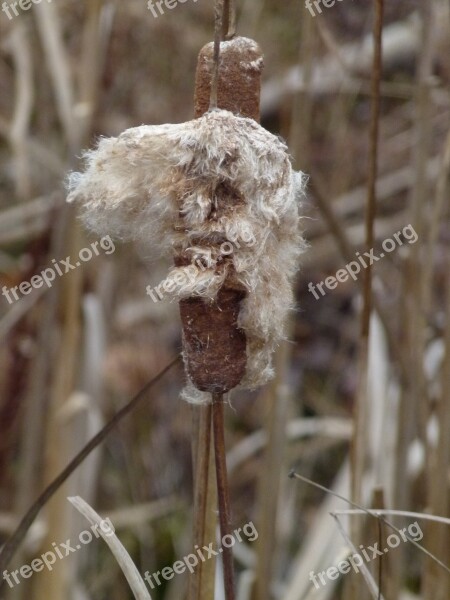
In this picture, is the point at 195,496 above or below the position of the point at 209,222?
below

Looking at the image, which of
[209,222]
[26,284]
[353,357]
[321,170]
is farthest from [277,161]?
[353,357]

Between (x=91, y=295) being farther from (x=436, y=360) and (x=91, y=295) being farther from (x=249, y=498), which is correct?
(x=249, y=498)

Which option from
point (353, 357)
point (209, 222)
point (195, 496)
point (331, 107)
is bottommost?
point (195, 496)

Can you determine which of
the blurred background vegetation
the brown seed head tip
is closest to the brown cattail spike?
the brown seed head tip

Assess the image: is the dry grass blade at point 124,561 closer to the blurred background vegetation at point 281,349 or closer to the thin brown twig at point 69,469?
the thin brown twig at point 69,469

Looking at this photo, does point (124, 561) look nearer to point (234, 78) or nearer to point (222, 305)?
point (222, 305)

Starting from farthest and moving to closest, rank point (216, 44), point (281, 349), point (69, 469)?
1. point (281, 349)
2. point (69, 469)
3. point (216, 44)

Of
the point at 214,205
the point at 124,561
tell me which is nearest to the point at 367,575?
the point at 124,561
